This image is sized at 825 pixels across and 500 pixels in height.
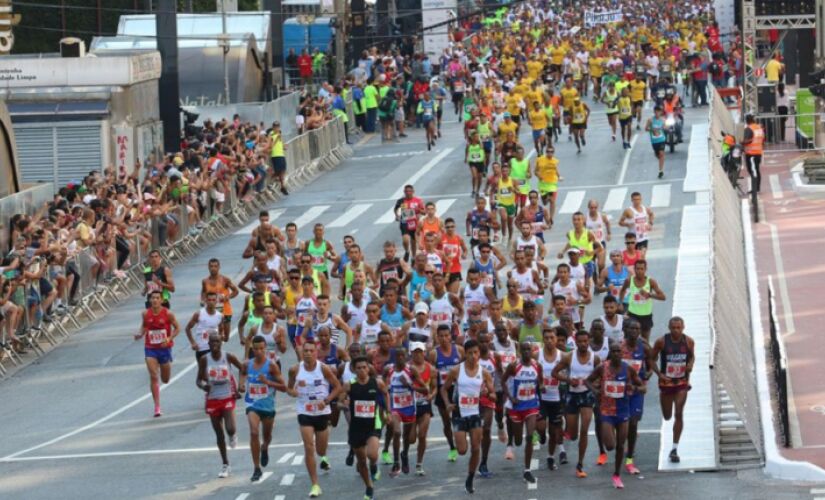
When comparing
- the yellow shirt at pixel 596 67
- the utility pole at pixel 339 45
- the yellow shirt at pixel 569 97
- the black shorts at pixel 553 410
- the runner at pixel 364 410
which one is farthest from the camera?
the yellow shirt at pixel 596 67

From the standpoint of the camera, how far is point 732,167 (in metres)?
40.1

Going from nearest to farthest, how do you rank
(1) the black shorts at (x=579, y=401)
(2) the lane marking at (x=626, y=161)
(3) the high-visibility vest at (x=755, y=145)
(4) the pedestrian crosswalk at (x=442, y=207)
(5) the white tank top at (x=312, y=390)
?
(5) the white tank top at (x=312, y=390), (1) the black shorts at (x=579, y=401), (4) the pedestrian crosswalk at (x=442, y=207), (3) the high-visibility vest at (x=755, y=145), (2) the lane marking at (x=626, y=161)

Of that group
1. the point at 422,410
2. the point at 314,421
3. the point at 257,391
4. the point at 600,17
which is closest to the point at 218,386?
the point at 257,391

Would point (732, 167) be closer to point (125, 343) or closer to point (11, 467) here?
point (125, 343)

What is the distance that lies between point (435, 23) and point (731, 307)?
41.1 meters

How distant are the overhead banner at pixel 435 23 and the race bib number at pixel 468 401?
45268mm

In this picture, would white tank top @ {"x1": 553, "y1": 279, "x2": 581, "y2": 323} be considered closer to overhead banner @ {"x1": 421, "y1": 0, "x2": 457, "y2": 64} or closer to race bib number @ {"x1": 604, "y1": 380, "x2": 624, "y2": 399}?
race bib number @ {"x1": 604, "y1": 380, "x2": 624, "y2": 399}

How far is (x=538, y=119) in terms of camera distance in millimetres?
44531

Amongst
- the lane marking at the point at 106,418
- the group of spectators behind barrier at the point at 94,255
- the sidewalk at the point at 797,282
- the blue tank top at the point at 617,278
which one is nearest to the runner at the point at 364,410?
the sidewalk at the point at 797,282

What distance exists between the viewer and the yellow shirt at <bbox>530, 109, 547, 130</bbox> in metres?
44.5

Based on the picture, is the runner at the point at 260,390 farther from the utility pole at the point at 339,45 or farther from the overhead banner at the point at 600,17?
the overhead banner at the point at 600,17

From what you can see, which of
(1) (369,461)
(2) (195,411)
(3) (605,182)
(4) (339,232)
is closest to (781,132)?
(3) (605,182)

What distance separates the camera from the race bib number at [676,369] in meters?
19.6

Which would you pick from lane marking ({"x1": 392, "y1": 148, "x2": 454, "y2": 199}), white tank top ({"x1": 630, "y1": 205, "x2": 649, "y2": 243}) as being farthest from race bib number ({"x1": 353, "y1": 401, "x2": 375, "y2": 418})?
lane marking ({"x1": 392, "y1": 148, "x2": 454, "y2": 199})
